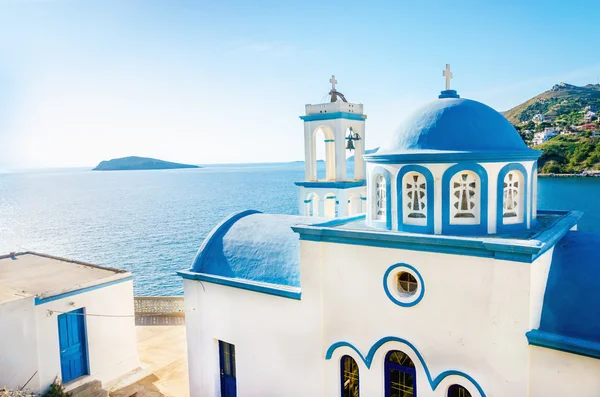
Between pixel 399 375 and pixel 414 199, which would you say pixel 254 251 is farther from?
pixel 399 375

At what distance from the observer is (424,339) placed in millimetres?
7336

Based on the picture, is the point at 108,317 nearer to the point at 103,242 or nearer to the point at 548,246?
the point at 548,246

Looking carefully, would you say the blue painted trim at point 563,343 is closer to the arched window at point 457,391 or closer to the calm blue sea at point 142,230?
the arched window at point 457,391

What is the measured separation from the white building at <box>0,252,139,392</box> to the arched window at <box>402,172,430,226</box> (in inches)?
308

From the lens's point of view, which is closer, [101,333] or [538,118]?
[101,333]

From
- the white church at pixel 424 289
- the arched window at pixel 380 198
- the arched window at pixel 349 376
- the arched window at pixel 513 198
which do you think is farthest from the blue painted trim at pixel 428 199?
the arched window at pixel 349 376

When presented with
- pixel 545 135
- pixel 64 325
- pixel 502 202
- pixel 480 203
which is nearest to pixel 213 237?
pixel 64 325

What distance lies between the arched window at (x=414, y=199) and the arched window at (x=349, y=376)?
2775 millimetres

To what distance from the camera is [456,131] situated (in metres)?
7.95

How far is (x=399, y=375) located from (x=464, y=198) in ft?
10.4

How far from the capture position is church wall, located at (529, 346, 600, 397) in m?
6.17

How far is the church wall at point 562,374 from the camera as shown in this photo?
6.17 meters

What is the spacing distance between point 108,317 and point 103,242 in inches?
1388

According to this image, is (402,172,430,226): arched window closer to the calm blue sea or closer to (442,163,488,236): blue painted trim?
(442,163,488,236): blue painted trim
